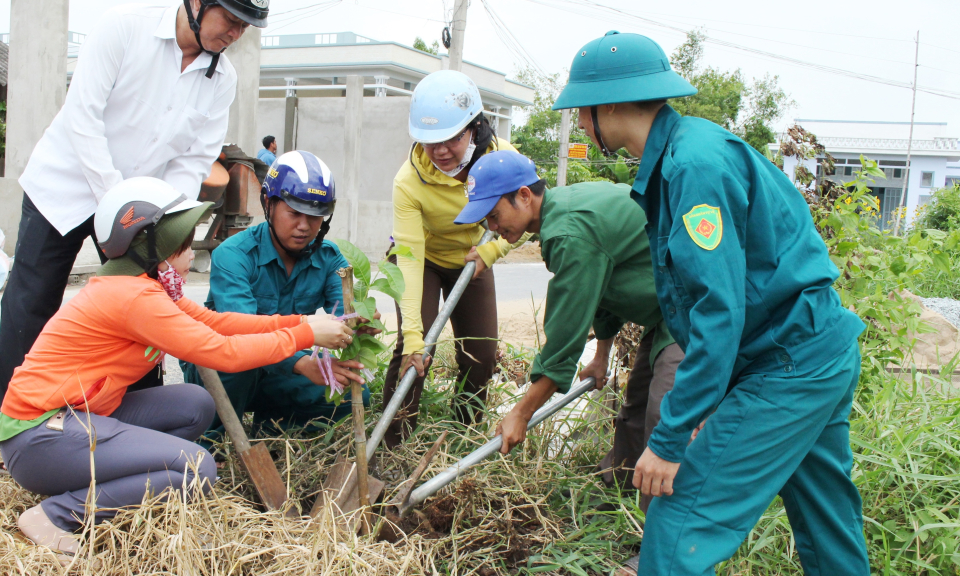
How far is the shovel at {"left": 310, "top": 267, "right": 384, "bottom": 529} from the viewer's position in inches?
105

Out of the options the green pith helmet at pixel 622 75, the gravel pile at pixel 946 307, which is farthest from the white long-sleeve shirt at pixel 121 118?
the gravel pile at pixel 946 307

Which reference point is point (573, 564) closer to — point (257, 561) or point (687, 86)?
point (257, 561)

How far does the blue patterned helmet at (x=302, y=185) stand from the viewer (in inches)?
127

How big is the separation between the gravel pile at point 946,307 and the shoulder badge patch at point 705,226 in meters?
5.82

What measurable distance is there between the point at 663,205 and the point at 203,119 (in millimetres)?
2114

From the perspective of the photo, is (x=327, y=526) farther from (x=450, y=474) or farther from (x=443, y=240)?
(x=443, y=240)

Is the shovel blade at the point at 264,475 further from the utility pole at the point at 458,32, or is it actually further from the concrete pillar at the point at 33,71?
the utility pole at the point at 458,32

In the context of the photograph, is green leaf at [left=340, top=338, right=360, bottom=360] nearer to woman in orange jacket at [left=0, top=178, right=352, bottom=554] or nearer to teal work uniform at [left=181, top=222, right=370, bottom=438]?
woman in orange jacket at [left=0, top=178, right=352, bottom=554]

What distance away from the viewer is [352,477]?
9.87 feet

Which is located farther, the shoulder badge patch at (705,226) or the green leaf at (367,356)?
the green leaf at (367,356)

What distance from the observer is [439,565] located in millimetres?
2713

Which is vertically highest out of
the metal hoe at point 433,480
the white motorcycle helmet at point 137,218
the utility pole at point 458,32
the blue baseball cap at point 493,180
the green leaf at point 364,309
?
the utility pole at point 458,32

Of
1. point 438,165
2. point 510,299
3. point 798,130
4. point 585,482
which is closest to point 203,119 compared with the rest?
point 438,165

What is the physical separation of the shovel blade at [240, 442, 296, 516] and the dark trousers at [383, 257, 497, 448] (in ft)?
2.54
